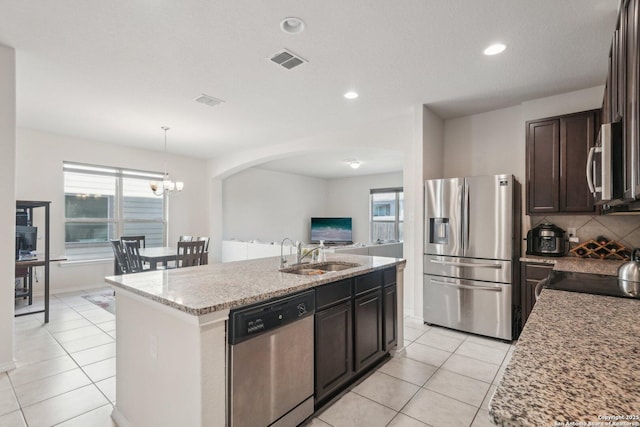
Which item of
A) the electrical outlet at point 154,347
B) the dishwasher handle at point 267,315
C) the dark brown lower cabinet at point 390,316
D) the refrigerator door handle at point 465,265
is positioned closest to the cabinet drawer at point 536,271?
the refrigerator door handle at point 465,265

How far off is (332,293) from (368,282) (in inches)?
19.1

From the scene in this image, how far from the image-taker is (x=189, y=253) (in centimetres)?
444

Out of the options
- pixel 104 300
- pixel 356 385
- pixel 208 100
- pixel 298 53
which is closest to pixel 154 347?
pixel 356 385

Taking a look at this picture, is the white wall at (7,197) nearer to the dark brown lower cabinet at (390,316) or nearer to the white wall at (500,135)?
the dark brown lower cabinet at (390,316)

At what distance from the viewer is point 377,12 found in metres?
2.20

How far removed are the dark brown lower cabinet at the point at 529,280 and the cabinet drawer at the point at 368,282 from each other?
1.72 metres

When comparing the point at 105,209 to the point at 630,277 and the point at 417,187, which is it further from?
the point at 630,277

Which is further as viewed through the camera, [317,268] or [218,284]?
[317,268]

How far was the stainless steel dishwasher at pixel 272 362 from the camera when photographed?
5.35 feet

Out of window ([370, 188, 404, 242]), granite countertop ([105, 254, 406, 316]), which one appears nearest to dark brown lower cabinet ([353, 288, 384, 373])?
granite countertop ([105, 254, 406, 316])

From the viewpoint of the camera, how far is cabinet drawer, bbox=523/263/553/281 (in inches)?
125

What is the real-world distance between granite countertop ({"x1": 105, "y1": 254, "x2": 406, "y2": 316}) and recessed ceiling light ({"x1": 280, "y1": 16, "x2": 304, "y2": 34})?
1.84m

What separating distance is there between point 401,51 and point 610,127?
1790 millimetres

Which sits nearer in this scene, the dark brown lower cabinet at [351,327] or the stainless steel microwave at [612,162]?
the stainless steel microwave at [612,162]
